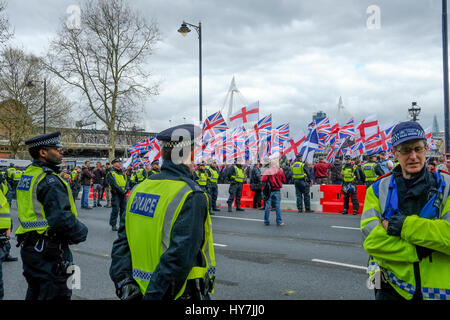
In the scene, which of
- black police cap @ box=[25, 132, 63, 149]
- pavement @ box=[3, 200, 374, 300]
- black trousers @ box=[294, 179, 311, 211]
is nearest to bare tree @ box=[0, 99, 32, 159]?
pavement @ box=[3, 200, 374, 300]

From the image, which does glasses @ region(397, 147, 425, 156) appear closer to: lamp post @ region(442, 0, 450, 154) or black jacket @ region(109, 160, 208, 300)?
black jacket @ region(109, 160, 208, 300)

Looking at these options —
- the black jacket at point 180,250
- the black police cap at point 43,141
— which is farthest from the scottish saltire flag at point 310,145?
the black jacket at point 180,250

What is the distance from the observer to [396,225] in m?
2.32

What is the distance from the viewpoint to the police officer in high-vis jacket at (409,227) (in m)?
2.27

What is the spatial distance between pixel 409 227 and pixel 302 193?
1241cm

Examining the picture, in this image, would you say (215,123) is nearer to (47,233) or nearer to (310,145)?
(310,145)

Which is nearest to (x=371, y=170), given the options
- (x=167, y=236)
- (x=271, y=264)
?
(x=271, y=264)

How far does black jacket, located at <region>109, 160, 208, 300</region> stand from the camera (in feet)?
6.95

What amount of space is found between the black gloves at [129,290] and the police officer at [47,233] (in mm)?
1238

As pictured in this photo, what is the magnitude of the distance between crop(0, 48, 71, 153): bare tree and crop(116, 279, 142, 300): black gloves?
132 feet

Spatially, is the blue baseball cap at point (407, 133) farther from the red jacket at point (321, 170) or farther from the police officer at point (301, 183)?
the red jacket at point (321, 170)
